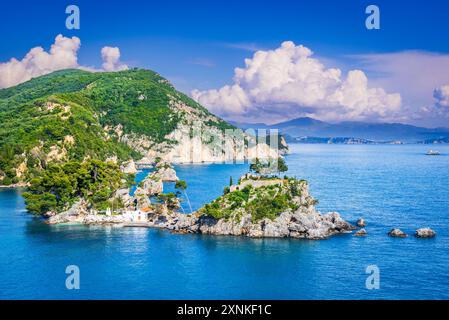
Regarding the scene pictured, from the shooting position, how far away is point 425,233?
63.4 m

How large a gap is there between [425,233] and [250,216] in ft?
78.3

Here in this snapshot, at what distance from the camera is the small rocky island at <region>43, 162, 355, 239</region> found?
6375 cm

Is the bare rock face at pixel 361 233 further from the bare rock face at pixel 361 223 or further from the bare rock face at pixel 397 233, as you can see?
the bare rock face at pixel 361 223

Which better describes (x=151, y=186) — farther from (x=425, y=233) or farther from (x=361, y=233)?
(x=425, y=233)

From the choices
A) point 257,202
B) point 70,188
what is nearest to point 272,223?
point 257,202

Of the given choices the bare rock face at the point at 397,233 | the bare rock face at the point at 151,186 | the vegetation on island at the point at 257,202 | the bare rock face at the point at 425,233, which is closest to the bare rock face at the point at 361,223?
the bare rock face at the point at 397,233

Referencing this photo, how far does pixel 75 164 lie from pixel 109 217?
13.5 m

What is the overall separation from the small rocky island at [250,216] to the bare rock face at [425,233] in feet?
29.1

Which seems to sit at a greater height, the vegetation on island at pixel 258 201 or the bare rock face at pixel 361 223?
the vegetation on island at pixel 258 201

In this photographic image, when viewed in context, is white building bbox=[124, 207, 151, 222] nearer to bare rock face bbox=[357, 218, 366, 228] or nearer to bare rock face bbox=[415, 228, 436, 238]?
bare rock face bbox=[357, 218, 366, 228]

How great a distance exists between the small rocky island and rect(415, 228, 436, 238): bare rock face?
8.88 meters

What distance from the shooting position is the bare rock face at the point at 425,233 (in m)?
63.3

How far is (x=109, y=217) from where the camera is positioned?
240 ft

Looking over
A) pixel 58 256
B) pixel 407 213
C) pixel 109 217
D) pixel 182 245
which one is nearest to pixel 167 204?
pixel 109 217
